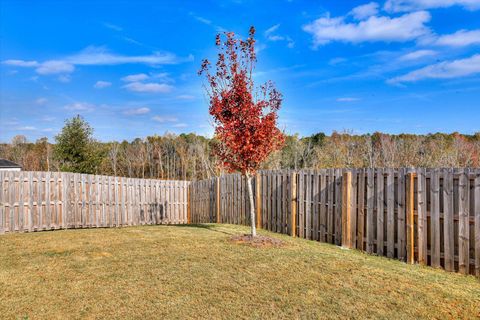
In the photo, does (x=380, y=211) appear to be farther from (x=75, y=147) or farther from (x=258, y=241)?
(x=75, y=147)

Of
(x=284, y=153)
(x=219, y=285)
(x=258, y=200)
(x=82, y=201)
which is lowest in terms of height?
(x=219, y=285)

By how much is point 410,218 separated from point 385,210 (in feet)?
2.09

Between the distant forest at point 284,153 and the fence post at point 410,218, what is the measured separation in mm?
4225

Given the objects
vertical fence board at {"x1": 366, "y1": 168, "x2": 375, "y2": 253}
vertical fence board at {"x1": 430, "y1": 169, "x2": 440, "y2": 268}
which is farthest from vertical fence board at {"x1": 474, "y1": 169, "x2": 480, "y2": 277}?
vertical fence board at {"x1": 366, "y1": 168, "x2": 375, "y2": 253}

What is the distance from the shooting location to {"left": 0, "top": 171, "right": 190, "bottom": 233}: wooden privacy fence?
38.8 feet

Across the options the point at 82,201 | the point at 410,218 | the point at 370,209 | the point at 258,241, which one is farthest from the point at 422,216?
the point at 82,201

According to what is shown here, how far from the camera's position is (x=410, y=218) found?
703 cm

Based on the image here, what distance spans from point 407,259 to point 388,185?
4.98 ft

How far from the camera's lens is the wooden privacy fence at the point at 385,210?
6.34 metres

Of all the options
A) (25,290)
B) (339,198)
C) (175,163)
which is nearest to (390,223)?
(339,198)

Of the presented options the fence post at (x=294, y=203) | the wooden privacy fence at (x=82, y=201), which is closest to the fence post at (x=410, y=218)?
the fence post at (x=294, y=203)

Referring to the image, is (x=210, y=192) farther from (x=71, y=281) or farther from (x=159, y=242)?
(x=71, y=281)

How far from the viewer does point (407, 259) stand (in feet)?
23.3

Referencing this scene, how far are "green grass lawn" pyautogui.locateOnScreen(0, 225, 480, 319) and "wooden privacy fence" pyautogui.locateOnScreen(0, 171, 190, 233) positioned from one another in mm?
4966
